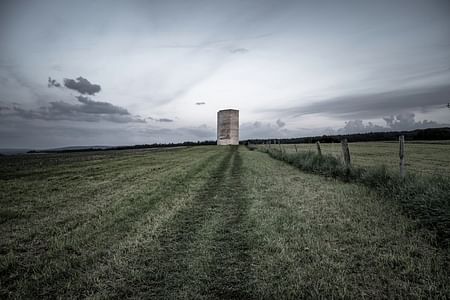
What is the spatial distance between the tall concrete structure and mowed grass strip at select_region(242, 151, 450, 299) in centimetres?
8512

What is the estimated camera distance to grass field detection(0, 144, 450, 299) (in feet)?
10.7

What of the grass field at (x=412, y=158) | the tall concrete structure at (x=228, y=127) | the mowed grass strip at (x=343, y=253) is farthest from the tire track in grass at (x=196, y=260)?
the tall concrete structure at (x=228, y=127)

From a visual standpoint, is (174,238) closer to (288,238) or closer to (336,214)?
(288,238)

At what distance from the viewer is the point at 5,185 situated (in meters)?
11.3

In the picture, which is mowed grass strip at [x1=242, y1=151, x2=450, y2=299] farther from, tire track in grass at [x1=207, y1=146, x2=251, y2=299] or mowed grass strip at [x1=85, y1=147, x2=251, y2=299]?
mowed grass strip at [x1=85, y1=147, x2=251, y2=299]

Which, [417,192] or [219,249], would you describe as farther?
[417,192]

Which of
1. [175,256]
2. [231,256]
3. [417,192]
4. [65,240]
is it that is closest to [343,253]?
[231,256]

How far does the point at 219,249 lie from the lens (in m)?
4.41

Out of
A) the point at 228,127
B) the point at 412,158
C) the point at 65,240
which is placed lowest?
the point at 65,240

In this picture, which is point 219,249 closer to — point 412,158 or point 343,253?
point 343,253

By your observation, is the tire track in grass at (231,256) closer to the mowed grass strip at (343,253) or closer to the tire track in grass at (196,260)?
the tire track in grass at (196,260)

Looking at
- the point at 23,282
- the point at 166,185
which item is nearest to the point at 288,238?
the point at 23,282

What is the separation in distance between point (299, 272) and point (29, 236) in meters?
→ 5.58

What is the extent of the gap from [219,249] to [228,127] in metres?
88.4
